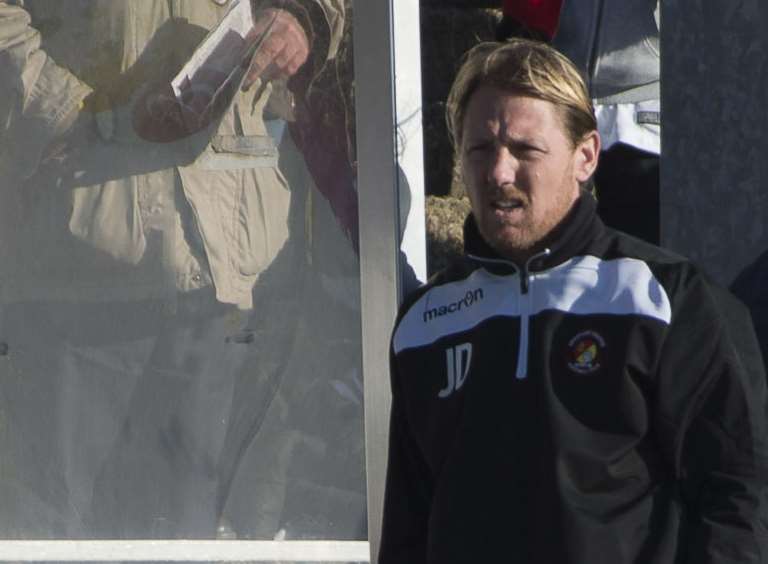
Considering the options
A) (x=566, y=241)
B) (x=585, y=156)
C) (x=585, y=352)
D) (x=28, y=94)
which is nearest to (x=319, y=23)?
(x=28, y=94)

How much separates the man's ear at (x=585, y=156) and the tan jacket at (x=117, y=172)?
1114 millimetres

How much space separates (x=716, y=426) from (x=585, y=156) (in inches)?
20.8

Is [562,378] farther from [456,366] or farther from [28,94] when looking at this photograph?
[28,94]

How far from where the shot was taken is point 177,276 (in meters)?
3.66

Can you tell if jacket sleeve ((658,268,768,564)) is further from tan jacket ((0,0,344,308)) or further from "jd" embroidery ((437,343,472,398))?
tan jacket ((0,0,344,308))

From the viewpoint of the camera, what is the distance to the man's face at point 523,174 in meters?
2.54

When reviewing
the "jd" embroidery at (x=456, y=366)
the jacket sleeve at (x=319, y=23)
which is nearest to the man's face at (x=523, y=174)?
the "jd" embroidery at (x=456, y=366)

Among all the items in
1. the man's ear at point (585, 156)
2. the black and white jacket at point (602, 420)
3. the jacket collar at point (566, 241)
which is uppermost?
the man's ear at point (585, 156)

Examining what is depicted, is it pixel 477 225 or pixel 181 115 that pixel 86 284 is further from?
pixel 477 225

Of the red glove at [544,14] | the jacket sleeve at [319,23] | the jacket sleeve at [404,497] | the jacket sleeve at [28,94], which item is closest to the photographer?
the jacket sleeve at [404,497]

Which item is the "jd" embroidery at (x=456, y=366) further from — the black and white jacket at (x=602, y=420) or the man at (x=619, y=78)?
the man at (x=619, y=78)

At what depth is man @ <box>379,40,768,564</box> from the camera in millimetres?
2361

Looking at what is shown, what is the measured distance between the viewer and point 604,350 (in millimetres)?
2414

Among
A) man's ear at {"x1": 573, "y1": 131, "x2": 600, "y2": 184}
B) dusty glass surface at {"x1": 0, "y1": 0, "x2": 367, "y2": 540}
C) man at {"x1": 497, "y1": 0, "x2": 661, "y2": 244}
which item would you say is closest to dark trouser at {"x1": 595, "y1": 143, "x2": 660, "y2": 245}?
man at {"x1": 497, "y1": 0, "x2": 661, "y2": 244}
